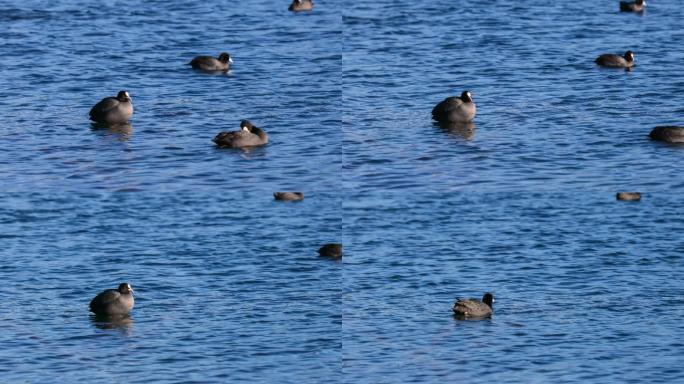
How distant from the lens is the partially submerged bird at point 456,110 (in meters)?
37.4

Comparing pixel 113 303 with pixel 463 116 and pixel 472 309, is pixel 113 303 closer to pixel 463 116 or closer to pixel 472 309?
pixel 472 309

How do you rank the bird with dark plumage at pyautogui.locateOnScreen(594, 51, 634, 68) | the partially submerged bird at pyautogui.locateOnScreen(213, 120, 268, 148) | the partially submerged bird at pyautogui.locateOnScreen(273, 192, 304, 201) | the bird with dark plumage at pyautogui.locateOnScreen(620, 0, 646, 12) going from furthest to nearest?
the bird with dark plumage at pyautogui.locateOnScreen(620, 0, 646, 12), the bird with dark plumage at pyautogui.locateOnScreen(594, 51, 634, 68), the partially submerged bird at pyautogui.locateOnScreen(273, 192, 304, 201), the partially submerged bird at pyautogui.locateOnScreen(213, 120, 268, 148)

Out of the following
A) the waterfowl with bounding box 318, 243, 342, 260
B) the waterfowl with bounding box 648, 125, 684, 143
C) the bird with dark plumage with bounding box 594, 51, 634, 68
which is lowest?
the waterfowl with bounding box 318, 243, 342, 260

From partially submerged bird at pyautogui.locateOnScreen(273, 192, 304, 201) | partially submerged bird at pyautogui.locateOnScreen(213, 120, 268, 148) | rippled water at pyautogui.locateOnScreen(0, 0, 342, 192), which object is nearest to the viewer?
rippled water at pyautogui.locateOnScreen(0, 0, 342, 192)

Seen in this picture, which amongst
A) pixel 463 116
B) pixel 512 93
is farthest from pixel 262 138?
pixel 512 93

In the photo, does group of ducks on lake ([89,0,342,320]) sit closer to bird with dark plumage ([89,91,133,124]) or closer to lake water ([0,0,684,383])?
bird with dark plumage ([89,91,133,124])

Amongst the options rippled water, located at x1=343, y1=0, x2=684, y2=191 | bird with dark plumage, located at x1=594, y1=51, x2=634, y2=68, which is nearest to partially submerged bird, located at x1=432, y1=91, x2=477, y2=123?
rippled water, located at x1=343, y1=0, x2=684, y2=191

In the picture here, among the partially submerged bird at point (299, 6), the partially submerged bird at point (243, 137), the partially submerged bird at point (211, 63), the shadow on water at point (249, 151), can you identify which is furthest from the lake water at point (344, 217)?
the partially submerged bird at point (299, 6)

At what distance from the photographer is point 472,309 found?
3300 cm

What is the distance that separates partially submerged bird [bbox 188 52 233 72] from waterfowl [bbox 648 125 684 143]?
43.8 feet

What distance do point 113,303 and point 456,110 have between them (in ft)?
31.5

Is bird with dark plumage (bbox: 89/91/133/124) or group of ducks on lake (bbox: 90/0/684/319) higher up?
bird with dark plumage (bbox: 89/91/133/124)

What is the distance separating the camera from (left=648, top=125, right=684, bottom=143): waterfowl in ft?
118

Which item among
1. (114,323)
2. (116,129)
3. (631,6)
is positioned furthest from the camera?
(631,6)
